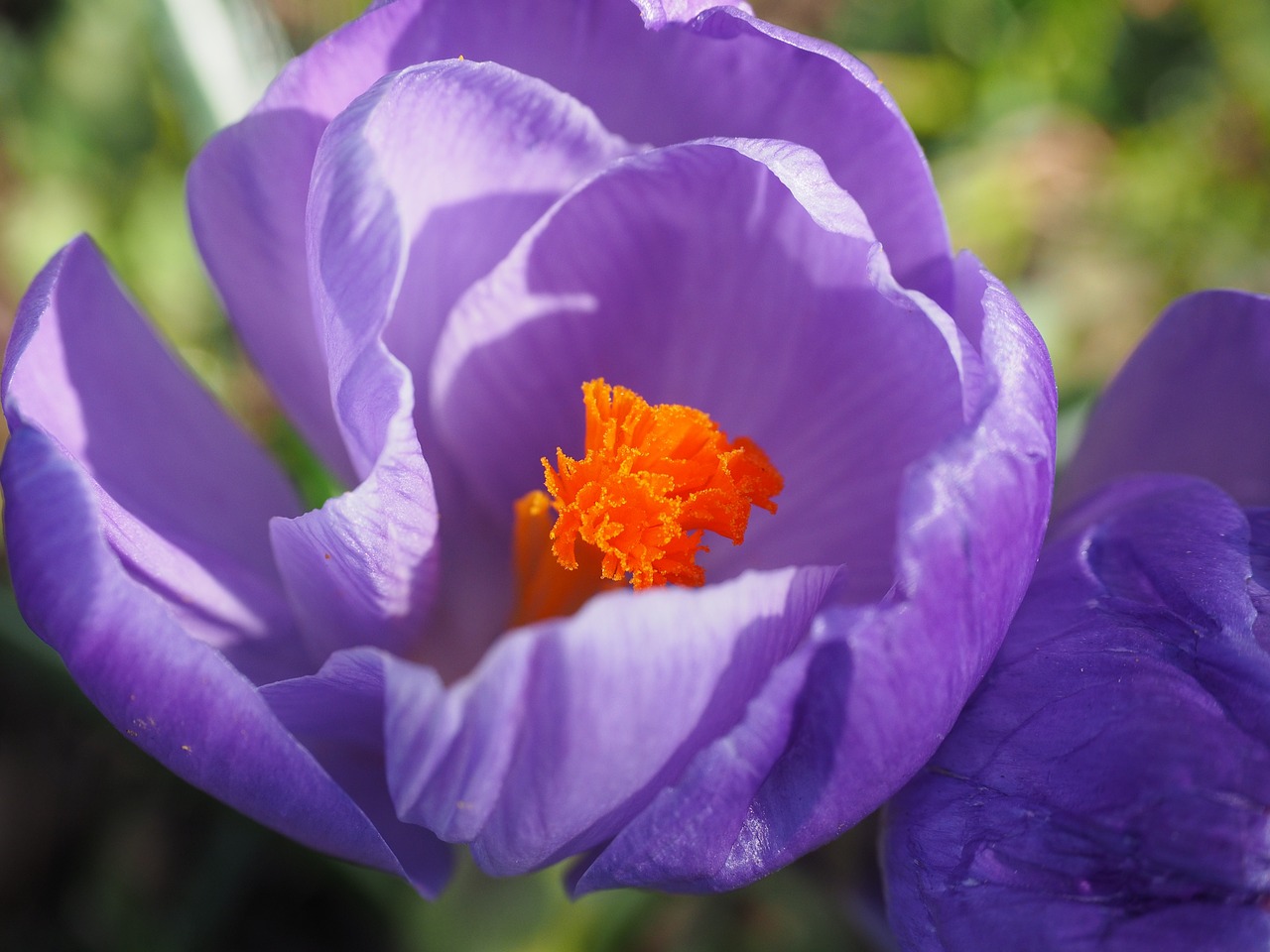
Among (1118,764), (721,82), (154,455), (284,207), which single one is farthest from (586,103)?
(1118,764)

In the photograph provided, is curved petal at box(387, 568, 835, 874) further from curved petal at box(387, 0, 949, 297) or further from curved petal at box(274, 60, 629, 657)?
curved petal at box(387, 0, 949, 297)

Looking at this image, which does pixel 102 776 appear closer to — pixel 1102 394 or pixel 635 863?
pixel 635 863

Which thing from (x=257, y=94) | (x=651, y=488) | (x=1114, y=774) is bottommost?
(x=1114, y=774)

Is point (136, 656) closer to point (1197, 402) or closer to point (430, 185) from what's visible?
point (430, 185)

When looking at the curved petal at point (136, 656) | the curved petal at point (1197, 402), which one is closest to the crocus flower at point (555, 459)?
the curved petal at point (136, 656)

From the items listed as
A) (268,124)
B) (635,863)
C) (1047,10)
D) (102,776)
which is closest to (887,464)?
(635,863)

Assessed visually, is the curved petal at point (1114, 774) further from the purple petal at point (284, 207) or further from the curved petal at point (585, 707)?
the purple petal at point (284, 207)
